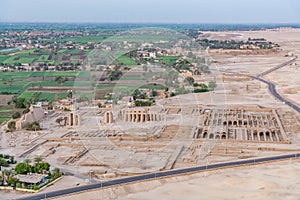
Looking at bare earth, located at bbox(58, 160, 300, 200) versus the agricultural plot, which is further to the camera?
the agricultural plot

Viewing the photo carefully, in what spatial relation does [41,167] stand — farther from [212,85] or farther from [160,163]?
[212,85]

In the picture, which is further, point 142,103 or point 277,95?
point 277,95

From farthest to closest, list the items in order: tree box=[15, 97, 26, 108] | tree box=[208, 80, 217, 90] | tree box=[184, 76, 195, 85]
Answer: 1. tree box=[208, 80, 217, 90]
2. tree box=[184, 76, 195, 85]
3. tree box=[15, 97, 26, 108]

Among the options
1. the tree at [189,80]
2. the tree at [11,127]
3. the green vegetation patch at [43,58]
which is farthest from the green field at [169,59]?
the green vegetation patch at [43,58]

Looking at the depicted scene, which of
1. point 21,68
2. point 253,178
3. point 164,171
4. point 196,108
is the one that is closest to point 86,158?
point 164,171

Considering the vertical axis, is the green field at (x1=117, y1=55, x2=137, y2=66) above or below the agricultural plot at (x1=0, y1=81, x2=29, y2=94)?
above

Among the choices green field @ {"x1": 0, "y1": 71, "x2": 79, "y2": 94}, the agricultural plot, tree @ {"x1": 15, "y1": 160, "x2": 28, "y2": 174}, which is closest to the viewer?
tree @ {"x1": 15, "y1": 160, "x2": 28, "y2": 174}

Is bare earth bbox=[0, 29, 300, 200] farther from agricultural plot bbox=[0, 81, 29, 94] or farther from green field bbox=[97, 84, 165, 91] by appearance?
agricultural plot bbox=[0, 81, 29, 94]

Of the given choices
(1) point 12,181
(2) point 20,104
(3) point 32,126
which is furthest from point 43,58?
(1) point 12,181

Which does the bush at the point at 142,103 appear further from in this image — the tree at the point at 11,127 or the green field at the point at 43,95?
the tree at the point at 11,127

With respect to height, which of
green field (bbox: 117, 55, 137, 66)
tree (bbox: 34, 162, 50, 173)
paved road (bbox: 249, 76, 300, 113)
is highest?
green field (bbox: 117, 55, 137, 66)

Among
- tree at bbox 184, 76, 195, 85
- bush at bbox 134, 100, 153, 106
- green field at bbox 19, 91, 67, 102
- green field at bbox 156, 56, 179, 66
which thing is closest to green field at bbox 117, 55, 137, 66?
green field at bbox 156, 56, 179, 66
